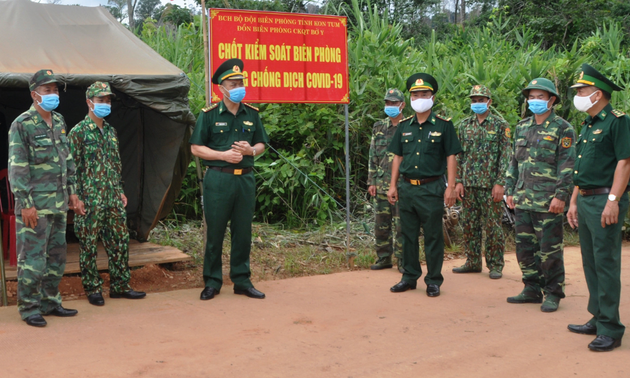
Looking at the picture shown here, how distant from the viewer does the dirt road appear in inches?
150

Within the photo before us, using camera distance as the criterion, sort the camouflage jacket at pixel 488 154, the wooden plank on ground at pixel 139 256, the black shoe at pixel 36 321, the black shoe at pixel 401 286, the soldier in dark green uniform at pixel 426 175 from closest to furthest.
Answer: the black shoe at pixel 36 321 → the soldier in dark green uniform at pixel 426 175 → the black shoe at pixel 401 286 → the wooden plank on ground at pixel 139 256 → the camouflage jacket at pixel 488 154

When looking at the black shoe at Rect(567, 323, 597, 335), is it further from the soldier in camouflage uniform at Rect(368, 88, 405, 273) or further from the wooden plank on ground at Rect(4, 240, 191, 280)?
the wooden plank on ground at Rect(4, 240, 191, 280)

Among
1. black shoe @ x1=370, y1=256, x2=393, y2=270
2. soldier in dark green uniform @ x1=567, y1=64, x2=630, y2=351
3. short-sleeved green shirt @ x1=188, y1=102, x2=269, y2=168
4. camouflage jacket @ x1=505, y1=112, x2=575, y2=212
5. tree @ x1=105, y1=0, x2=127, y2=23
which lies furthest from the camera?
tree @ x1=105, y1=0, x2=127, y2=23

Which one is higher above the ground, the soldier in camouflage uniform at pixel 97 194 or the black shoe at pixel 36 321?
the soldier in camouflage uniform at pixel 97 194

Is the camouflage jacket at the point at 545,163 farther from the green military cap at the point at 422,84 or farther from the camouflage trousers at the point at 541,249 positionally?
the green military cap at the point at 422,84

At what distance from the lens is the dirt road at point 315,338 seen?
3807 mm

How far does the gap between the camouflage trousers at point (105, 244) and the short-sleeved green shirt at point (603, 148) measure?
3.67m

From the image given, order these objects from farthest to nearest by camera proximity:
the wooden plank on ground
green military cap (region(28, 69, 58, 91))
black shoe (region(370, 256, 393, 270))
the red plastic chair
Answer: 1. black shoe (region(370, 256, 393, 270))
2. the wooden plank on ground
3. the red plastic chair
4. green military cap (region(28, 69, 58, 91))

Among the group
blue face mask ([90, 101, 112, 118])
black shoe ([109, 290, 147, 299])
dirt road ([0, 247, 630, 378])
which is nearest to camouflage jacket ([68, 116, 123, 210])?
blue face mask ([90, 101, 112, 118])

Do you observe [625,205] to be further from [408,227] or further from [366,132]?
[366,132]

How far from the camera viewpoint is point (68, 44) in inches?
237

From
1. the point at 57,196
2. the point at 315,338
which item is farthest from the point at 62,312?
the point at 315,338

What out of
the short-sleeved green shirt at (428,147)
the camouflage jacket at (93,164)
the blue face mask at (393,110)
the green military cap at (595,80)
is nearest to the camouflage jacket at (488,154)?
the blue face mask at (393,110)

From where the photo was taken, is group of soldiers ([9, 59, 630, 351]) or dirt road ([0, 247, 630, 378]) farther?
group of soldiers ([9, 59, 630, 351])
